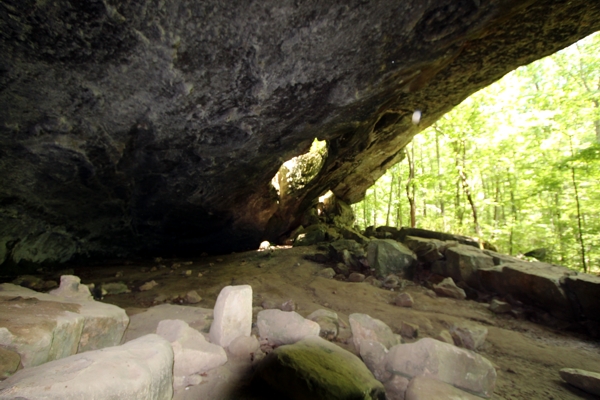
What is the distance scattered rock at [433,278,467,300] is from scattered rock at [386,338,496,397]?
3.33m

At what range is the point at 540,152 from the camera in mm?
10172

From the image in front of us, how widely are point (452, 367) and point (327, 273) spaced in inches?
164

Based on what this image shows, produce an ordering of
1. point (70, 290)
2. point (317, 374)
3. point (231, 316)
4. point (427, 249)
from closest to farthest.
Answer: point (317, 374) < point (231, 316) < point (70, 290) < point (427, 249)

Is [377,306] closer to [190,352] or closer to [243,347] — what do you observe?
[243,347]

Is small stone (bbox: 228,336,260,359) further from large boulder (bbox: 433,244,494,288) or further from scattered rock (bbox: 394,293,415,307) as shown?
large boulder (bbox: 433,244,494,288)

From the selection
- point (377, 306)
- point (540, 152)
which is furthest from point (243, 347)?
point (540, 152)

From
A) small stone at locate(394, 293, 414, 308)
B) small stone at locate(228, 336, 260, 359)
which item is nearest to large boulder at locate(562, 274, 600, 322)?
small stone at locate(394, 293, 414, 308)

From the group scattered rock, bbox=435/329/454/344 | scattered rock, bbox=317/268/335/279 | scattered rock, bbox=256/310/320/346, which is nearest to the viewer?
scattered rock, bbox=256/310/320/346

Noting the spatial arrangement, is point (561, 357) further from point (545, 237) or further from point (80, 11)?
point (545, 237)

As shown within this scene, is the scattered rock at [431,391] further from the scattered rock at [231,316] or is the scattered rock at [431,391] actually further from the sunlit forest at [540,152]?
the sunlit forest at [540,152]

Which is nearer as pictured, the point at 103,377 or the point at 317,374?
the point at 103,377

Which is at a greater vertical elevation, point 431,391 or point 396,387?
point 431,391

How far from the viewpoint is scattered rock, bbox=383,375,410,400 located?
2.16 metres

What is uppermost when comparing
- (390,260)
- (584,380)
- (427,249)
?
(427,249)
